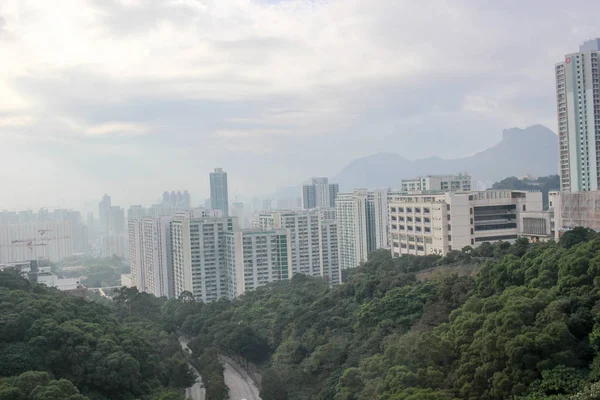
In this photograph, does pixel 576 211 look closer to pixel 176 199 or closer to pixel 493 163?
pixel 176 199

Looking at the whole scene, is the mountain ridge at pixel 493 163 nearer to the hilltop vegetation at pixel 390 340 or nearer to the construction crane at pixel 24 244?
the construction crane at pixel 24 244

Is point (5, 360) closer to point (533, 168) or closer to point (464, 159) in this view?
point (533, 168)

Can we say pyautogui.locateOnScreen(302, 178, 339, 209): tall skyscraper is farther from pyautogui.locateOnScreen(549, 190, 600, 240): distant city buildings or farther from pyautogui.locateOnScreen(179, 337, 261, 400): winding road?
pyautogui.locateOnScreen(549, 190, 600, 240): distant city buildings

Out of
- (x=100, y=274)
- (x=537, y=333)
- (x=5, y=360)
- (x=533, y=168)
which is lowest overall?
(x=100, y=274)

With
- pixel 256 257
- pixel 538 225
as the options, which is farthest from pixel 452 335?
pixel 256 257

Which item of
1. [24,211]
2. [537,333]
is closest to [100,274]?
[24,211]

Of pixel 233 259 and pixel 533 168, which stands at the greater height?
pixel 533 168

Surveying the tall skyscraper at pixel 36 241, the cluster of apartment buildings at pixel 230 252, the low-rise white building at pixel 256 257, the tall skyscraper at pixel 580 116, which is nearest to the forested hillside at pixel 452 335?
the low-rise white building at pixel 256 257
